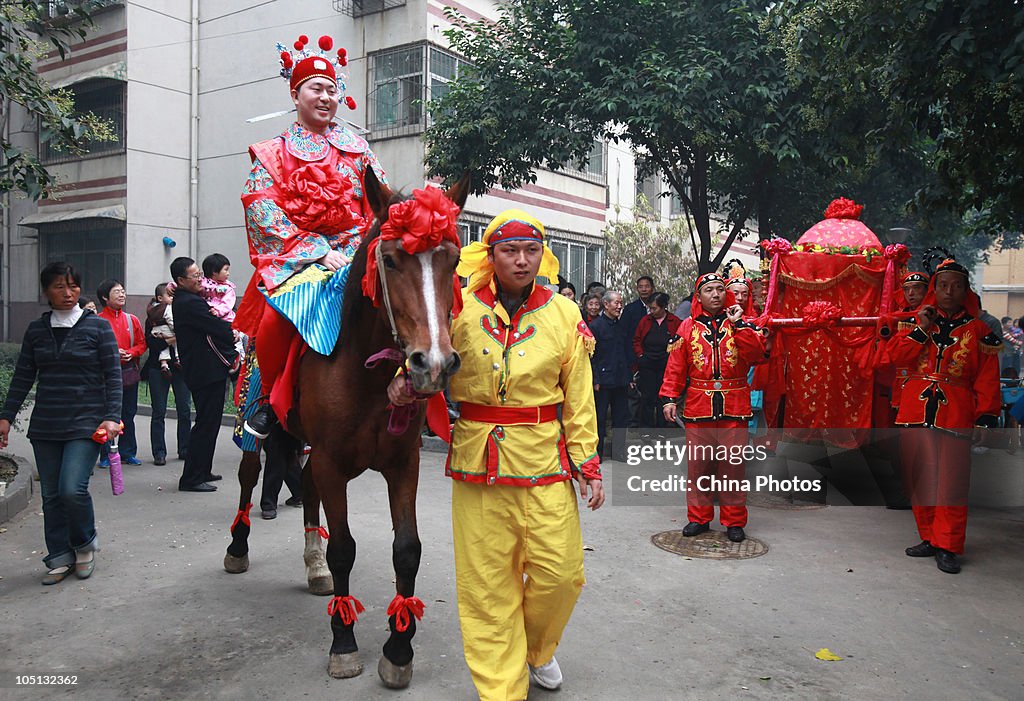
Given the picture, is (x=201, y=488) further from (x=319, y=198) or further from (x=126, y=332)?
(x=319, y=198)

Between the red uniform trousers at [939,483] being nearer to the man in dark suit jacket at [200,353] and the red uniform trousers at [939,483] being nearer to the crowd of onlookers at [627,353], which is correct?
the crowd of onlookers at [627,353]

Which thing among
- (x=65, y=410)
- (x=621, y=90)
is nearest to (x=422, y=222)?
(x=65, y=410)

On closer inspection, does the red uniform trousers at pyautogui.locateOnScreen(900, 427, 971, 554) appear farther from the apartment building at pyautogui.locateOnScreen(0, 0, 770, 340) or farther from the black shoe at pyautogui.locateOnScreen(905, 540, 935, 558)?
the apartment building at pyautogui.locateOnScreen(0, 0, 770, 340)

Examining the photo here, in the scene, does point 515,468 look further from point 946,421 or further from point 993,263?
point 993,263

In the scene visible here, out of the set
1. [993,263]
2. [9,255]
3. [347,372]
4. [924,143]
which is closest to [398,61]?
[924,143]

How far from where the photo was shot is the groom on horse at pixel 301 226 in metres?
3.98

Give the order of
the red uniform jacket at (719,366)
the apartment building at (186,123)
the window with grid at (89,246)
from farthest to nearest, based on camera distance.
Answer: the window with grid at (89,246) < the apartment building at (186,123) < the red uniform jacket at (719,366)

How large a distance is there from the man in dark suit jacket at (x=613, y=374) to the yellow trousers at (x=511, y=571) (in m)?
6.39

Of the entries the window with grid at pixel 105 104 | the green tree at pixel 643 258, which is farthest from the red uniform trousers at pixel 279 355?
the green tree at pixel 643 258

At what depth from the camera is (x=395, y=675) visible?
11.8 feet

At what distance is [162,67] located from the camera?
19031 millimetres

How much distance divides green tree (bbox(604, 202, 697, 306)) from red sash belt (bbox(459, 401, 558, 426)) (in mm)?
18235

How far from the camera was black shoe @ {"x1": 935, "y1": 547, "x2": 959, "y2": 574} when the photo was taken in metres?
5.46

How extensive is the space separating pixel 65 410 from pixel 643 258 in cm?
1847
